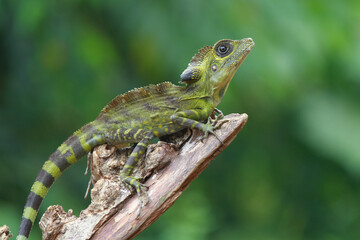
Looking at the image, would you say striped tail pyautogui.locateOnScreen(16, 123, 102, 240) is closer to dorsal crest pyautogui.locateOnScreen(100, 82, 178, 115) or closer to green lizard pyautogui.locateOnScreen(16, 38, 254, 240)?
green lizard pyautogui.locateOnScreen(16, 38, 254, 240)

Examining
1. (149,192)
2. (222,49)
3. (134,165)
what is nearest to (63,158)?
(134,165)

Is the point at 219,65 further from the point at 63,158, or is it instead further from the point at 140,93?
the point at 63,158

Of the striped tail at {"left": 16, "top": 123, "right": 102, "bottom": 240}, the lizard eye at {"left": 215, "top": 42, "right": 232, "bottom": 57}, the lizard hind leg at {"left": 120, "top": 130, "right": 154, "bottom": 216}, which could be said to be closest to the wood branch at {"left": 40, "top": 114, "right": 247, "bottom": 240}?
the lizard hind leg at {"left": 120, "top": 130, "right": 154, "bottom": 216}

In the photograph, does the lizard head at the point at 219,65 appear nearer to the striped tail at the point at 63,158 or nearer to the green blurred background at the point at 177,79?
the striped tail at the point at 63,158

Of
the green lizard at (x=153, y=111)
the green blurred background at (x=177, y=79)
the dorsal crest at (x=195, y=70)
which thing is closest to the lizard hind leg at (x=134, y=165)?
the green lizard at (x=153, y=111)

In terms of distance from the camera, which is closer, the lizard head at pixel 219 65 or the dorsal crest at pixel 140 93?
the lizard head at pixel 219 65
